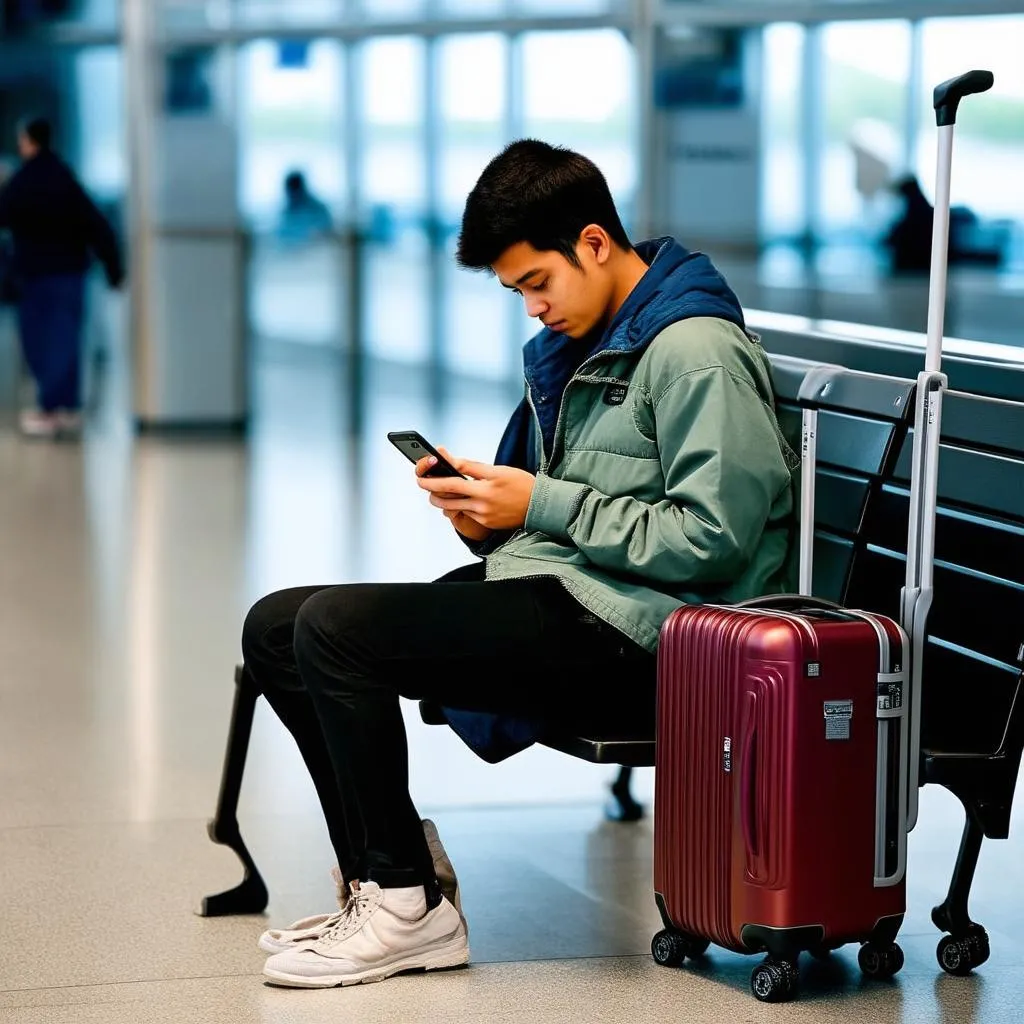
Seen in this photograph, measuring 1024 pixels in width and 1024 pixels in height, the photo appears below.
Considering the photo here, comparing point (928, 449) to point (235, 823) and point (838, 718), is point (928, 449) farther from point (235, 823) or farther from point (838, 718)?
point (235, 823)

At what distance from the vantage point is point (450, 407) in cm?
1301

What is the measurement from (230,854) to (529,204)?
1.39 m

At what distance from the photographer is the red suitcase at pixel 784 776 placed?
8.49 ft

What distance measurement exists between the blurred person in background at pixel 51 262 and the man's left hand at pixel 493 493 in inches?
321

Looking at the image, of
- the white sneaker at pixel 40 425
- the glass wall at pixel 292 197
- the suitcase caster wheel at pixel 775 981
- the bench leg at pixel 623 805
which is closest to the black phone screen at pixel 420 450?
the suitcase caster wheel at pixel 775 981

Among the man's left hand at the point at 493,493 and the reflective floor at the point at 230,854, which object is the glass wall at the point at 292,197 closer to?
the reflective floor at the point at 230,854

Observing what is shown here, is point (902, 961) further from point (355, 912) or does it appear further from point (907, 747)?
point (355, 912)

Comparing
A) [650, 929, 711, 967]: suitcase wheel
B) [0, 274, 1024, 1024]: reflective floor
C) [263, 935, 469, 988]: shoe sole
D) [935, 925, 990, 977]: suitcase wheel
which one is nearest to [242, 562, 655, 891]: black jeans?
[263, 935, 469, 988]: shoe sole

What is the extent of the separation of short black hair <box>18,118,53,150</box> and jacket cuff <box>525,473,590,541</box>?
8.43 metres

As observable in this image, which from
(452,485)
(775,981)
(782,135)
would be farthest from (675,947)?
(782,135)

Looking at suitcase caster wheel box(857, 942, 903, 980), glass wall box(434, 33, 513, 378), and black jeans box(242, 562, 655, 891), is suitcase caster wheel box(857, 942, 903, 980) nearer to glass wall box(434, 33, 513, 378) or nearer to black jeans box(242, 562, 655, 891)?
black jeans box(242, 562, 655, 891)

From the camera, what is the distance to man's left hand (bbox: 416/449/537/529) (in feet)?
9.32

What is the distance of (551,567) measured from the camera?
112 inches

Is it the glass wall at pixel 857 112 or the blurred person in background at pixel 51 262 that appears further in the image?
the glass wall at pixel 857 112
